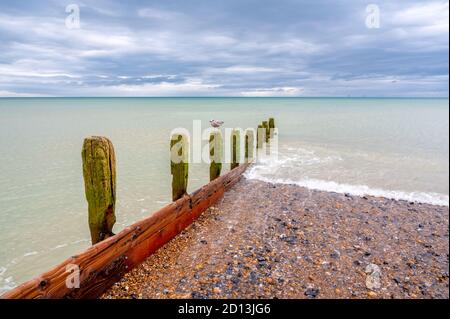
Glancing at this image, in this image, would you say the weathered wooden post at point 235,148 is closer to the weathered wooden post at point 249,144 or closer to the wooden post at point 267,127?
the weathered wooden post at point 249,144

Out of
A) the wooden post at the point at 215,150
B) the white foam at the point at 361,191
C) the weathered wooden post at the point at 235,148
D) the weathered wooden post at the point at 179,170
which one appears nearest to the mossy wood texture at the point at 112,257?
the weathered wooden post at the point at 179,170

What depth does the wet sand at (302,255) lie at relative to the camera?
165 inches

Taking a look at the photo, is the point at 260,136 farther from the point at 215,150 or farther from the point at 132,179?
the point at 215,150

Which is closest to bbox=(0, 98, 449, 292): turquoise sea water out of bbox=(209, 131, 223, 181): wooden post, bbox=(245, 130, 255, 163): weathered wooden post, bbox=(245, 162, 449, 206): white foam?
bbox=(245, 162, 449, 206): white foam

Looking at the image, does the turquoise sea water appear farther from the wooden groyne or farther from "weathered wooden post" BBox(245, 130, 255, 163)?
the wooden groyne

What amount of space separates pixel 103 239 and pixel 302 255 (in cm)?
315

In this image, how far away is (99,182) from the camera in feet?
13.3

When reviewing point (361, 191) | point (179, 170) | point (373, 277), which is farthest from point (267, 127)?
point (373, 277)

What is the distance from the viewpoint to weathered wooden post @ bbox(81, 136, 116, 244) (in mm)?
3943
